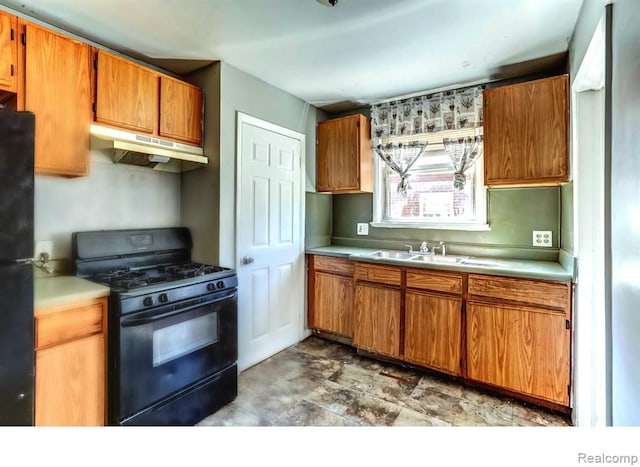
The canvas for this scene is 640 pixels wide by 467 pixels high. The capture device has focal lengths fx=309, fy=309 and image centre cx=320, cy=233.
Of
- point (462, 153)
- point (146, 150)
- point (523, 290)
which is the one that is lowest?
point (523, 290)

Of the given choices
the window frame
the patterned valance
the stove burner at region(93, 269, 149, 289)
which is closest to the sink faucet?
the window frame

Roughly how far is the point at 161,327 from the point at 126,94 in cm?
144

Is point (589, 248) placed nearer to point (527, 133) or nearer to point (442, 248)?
point (527, 133)

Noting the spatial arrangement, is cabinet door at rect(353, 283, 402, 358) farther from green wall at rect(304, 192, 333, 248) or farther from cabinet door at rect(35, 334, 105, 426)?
cabinet door at rect(35, 334, 105, 426)

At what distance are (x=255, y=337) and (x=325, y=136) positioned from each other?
2.05 m

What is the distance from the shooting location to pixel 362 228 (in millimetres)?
3334

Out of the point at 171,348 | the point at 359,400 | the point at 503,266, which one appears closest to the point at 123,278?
the point at 171,348

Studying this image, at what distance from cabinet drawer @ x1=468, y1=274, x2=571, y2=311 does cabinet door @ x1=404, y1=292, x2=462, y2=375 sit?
7.6 inches

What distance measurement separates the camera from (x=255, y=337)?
2.61 m

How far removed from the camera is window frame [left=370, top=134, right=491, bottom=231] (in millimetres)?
2672

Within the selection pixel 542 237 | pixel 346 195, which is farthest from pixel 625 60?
pixel 346 195

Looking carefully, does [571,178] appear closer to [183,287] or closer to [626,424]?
[626,424]

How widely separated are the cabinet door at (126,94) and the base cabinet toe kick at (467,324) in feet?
6.31
